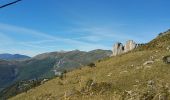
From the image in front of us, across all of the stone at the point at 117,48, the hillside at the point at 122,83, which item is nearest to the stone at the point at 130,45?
the stone at the point at 117,48

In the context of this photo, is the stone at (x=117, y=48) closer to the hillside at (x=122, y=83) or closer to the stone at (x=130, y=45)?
the stone at (x=130, y=45)

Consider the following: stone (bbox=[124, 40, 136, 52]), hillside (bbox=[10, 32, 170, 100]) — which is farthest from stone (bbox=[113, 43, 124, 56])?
hillside (bbox=[10, 32, 170, 100])

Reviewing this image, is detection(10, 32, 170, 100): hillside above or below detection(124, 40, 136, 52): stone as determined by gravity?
below

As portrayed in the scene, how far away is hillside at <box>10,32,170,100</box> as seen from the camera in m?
36.8

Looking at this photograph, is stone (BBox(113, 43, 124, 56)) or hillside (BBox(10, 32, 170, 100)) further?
stone (BBox(113, 43, 124, 56))

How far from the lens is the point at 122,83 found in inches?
1698

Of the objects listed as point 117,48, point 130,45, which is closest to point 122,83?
point 130,45

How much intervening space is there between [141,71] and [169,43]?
59.4 ft

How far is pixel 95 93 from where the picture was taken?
141 feet

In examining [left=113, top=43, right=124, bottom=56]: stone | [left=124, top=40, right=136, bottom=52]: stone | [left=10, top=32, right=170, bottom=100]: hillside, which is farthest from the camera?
[left=113, top=43, right=124, bottom=56]: stone

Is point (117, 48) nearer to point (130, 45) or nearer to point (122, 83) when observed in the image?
point (130, 45)

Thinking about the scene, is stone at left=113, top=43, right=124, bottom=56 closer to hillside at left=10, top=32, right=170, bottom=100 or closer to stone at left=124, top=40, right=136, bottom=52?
stone at left=124, top=40, right=136, bottom=52

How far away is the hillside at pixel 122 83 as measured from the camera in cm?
3684

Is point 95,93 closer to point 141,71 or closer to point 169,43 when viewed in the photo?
point 141,71
